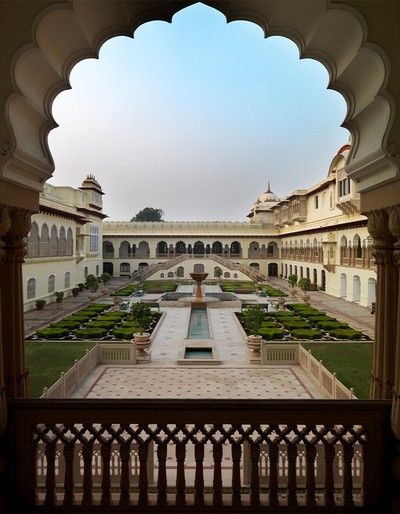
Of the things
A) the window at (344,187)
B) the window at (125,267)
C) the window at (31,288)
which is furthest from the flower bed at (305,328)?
the window at (125,267)

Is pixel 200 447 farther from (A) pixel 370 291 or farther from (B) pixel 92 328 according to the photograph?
(A) pixel 370 291

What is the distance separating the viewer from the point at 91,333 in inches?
604

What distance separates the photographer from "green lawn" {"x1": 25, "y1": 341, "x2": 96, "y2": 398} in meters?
9.76

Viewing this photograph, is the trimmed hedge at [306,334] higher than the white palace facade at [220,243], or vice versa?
the white palace facade at [220,243]

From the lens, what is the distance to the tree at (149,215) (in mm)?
78925

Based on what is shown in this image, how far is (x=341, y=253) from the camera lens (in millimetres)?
27953

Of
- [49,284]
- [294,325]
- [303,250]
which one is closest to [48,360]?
[294,325]

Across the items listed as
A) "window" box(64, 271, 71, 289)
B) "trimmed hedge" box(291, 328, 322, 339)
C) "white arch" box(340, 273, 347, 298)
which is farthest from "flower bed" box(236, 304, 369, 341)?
"window" box(64, 271, 71, 289)

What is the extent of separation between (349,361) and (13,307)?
10839 mm

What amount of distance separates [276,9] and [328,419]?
3493mm

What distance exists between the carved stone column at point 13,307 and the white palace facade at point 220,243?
9.21 metres

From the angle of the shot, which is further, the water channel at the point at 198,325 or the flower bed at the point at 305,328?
the water channel at the point at 198,325

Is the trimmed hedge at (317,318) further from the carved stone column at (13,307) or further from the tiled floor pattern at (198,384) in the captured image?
the carved stone column at (13,307)

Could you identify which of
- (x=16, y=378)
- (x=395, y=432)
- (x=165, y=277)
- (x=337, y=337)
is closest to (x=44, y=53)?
(x=16, y=378)
